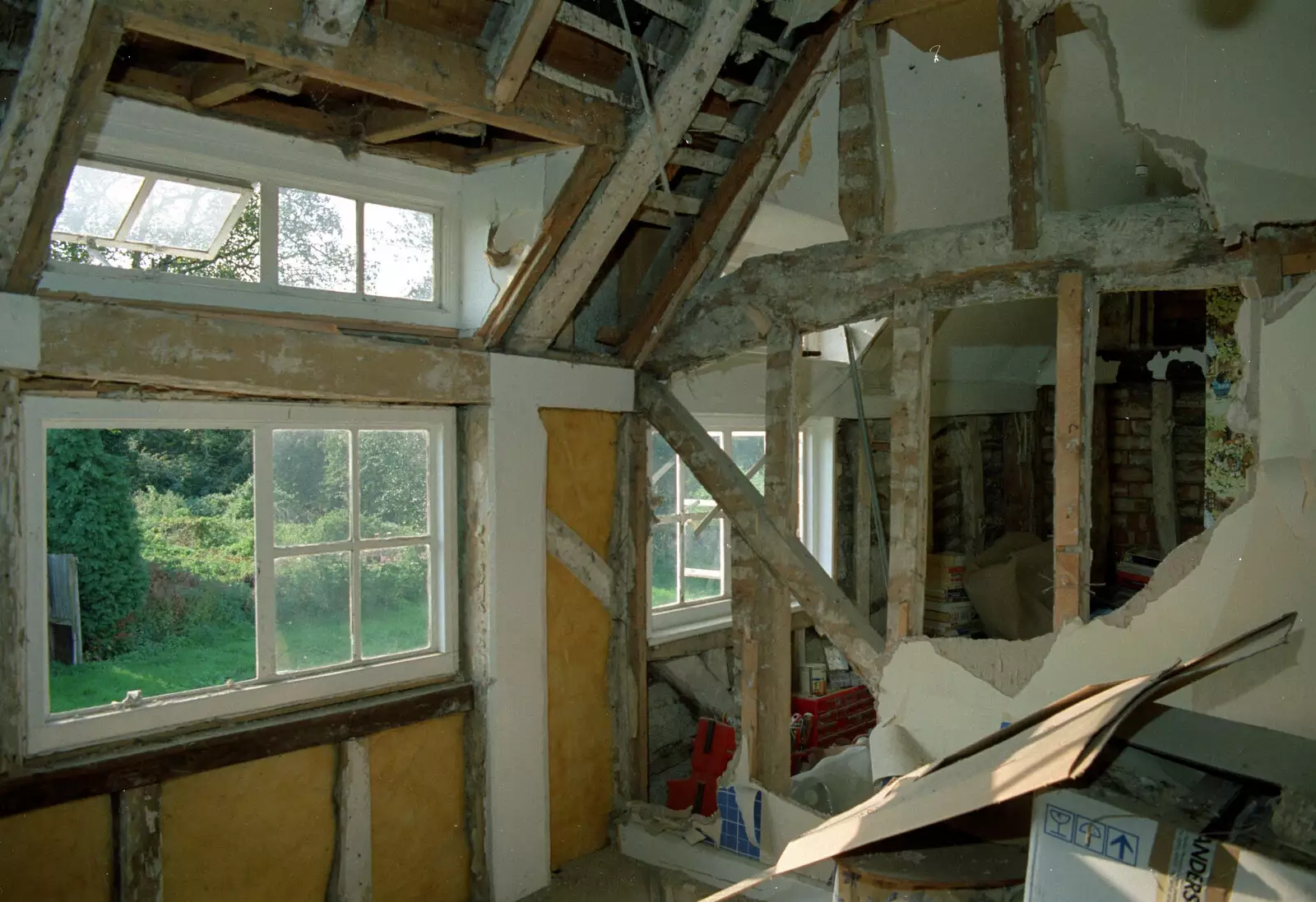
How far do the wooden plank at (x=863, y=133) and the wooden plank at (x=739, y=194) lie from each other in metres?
0.10

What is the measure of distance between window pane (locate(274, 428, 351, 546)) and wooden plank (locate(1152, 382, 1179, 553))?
4614mm

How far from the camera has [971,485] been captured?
5.84 m

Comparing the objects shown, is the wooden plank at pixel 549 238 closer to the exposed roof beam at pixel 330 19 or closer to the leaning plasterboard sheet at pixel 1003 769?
the exposed roof beam at pixel 330 19

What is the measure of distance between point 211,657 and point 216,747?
0.28 meters

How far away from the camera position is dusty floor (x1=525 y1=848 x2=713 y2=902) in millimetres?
3443

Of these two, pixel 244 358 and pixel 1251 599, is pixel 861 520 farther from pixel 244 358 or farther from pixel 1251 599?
pixel 244 358

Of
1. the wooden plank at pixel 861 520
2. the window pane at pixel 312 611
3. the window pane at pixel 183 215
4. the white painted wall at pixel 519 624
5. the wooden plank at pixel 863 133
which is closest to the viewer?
the window pane at pixel 183 215

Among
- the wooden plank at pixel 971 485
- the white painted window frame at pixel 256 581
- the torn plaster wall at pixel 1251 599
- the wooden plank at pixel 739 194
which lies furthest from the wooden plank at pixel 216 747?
the wooden plank at pixel 971 485

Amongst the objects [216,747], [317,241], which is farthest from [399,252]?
[216,747]

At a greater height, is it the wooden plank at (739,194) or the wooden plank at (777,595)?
the wooden plank at (739,194)

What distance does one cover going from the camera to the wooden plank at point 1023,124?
9.04 feet

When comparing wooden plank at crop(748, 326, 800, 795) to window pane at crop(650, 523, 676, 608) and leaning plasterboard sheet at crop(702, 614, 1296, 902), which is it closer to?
window pane at crop(650, 523, 676, 608)

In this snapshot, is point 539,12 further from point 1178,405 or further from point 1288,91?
point 1178,405

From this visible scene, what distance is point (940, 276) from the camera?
304cm
